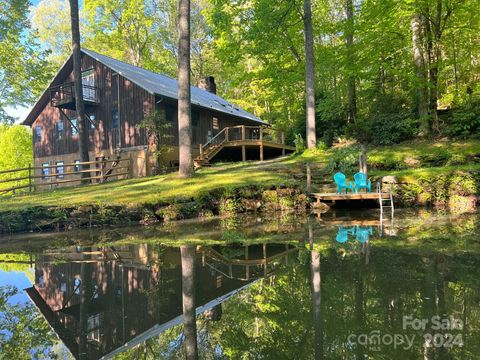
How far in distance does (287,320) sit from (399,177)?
1194 centimetres

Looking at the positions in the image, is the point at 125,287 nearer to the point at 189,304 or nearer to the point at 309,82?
the point at 189,304

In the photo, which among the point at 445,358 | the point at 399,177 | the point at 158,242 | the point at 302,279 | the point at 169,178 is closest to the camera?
the point at 445,358

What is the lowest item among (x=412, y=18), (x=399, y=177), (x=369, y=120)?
(x=399, y=177)

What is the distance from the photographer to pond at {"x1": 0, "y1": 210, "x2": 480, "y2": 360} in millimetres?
3307

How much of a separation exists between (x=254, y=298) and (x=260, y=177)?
10.9 meters

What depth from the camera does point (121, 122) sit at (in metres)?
24.2

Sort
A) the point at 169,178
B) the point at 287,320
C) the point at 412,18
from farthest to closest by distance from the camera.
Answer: the point at 412,18
the point at 169,178
the point at 287,320

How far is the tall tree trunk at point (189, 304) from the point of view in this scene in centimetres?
331

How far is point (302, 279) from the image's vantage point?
501cm

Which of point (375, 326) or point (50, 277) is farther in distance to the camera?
point (50, 277)

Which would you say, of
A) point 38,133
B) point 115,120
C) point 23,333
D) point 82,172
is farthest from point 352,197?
point 38,133

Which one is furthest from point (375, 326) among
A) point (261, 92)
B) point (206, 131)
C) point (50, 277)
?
point (261, 92)

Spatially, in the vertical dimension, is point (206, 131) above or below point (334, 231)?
above

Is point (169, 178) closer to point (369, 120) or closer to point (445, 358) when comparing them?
point (369, 120)
